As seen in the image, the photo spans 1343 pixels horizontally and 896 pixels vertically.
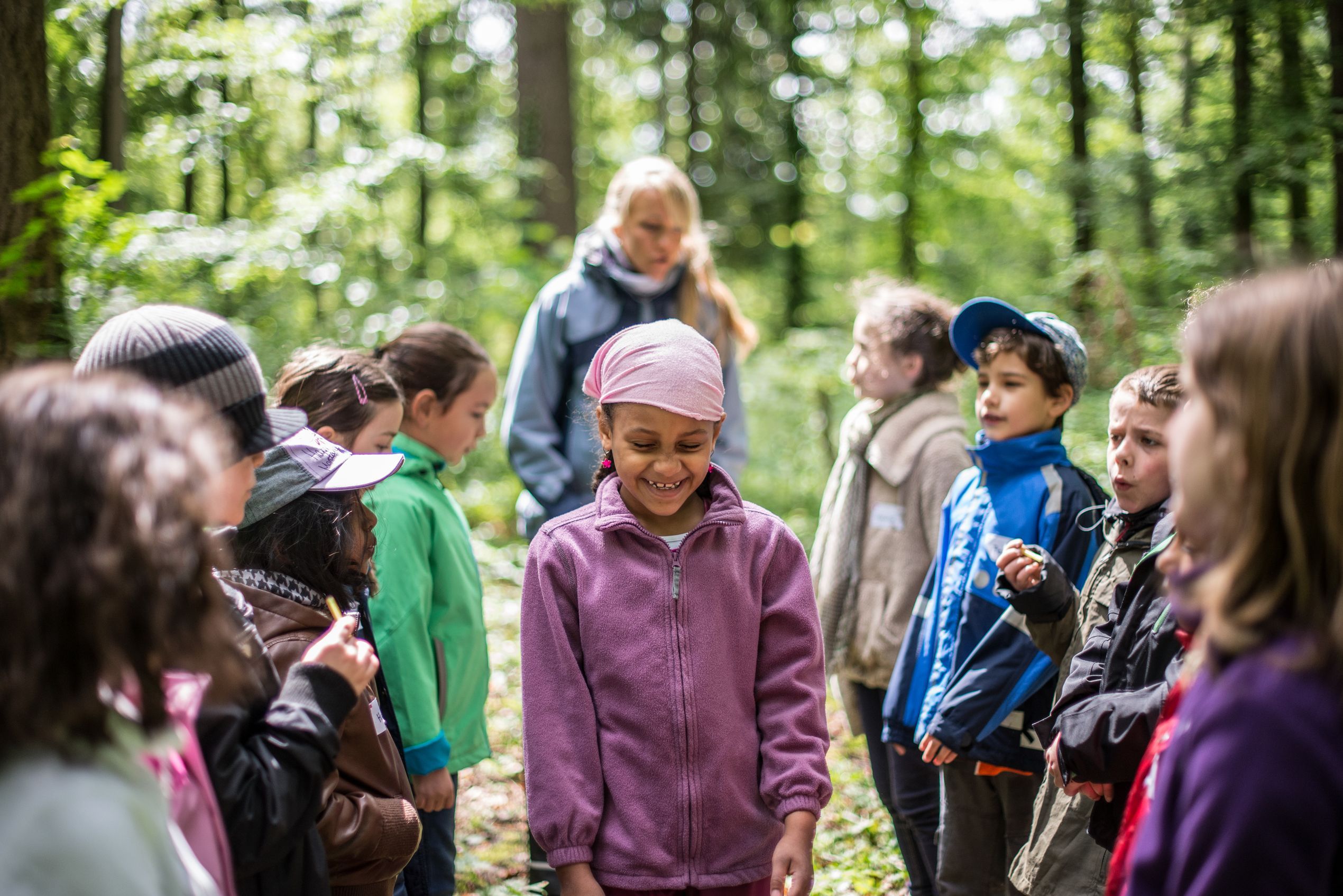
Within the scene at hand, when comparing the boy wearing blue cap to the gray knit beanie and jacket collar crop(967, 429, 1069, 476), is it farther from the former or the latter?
the gray knit beanie

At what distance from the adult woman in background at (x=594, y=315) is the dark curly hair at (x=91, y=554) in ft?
9.30

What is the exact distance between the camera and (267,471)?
7.93 feet

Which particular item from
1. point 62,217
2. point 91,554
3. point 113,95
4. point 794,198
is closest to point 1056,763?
point 91,554

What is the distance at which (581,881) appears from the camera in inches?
88.4

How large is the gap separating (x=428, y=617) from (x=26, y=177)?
10.8 ft

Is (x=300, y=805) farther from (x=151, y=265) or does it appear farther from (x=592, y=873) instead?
(x=151, y=265)

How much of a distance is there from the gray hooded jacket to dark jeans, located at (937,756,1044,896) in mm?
1607

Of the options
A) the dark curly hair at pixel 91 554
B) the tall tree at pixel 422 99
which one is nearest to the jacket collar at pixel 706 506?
the dark curly hair at pixel 91 554

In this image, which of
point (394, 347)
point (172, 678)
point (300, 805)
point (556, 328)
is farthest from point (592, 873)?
point (556, 328)

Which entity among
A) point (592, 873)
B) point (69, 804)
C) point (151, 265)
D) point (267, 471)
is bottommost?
point (592, 873)

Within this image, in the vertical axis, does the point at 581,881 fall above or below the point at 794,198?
below

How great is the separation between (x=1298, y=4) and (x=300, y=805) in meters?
10.4

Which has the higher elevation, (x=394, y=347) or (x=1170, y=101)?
(x=1170, y=101)

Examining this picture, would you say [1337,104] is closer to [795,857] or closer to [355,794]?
[795,857]
